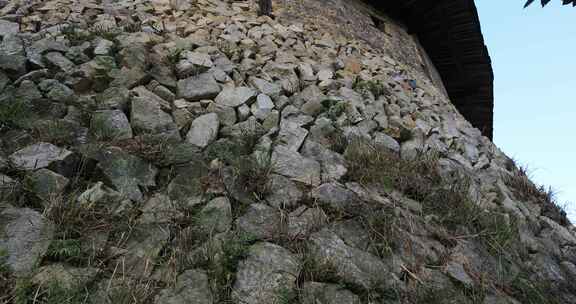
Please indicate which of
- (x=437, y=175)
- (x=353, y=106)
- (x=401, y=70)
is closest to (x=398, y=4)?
(x=401, y=70)

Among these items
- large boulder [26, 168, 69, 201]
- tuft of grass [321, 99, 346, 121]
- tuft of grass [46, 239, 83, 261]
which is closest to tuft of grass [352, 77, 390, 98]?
tuft of grass [321, 99, 346, 121]

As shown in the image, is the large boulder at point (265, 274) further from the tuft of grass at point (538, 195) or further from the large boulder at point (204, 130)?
the tuft of grass at point (538, 195)

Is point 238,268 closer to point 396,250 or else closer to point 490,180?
point 396,250

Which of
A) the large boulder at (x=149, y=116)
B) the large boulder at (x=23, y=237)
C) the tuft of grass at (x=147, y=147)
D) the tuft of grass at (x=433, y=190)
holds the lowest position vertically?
the large boulder at (x=23, y=237)

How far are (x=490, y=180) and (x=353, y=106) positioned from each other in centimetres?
140

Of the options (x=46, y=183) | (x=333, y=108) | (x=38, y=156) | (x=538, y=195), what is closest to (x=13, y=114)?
(x=38, y=156)

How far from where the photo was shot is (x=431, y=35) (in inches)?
296

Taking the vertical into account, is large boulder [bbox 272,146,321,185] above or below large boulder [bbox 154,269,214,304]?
above

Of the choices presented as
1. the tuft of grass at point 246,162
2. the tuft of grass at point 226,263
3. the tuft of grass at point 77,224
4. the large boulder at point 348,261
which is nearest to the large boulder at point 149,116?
the tuft of grass at point 246,162

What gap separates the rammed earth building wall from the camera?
5.54 meters

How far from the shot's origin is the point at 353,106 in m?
3.53

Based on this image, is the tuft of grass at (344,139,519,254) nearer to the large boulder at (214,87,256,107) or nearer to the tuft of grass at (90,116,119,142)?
the large boulder at (214,87,256,107)

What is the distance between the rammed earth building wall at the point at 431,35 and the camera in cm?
554

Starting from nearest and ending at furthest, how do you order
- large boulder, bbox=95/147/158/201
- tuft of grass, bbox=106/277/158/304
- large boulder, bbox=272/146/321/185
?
tuft of grass, bbox=106/277/158/304 → large boulder, bbox=95/147/158/201 → large boulder, bbox=272/146/321/185
